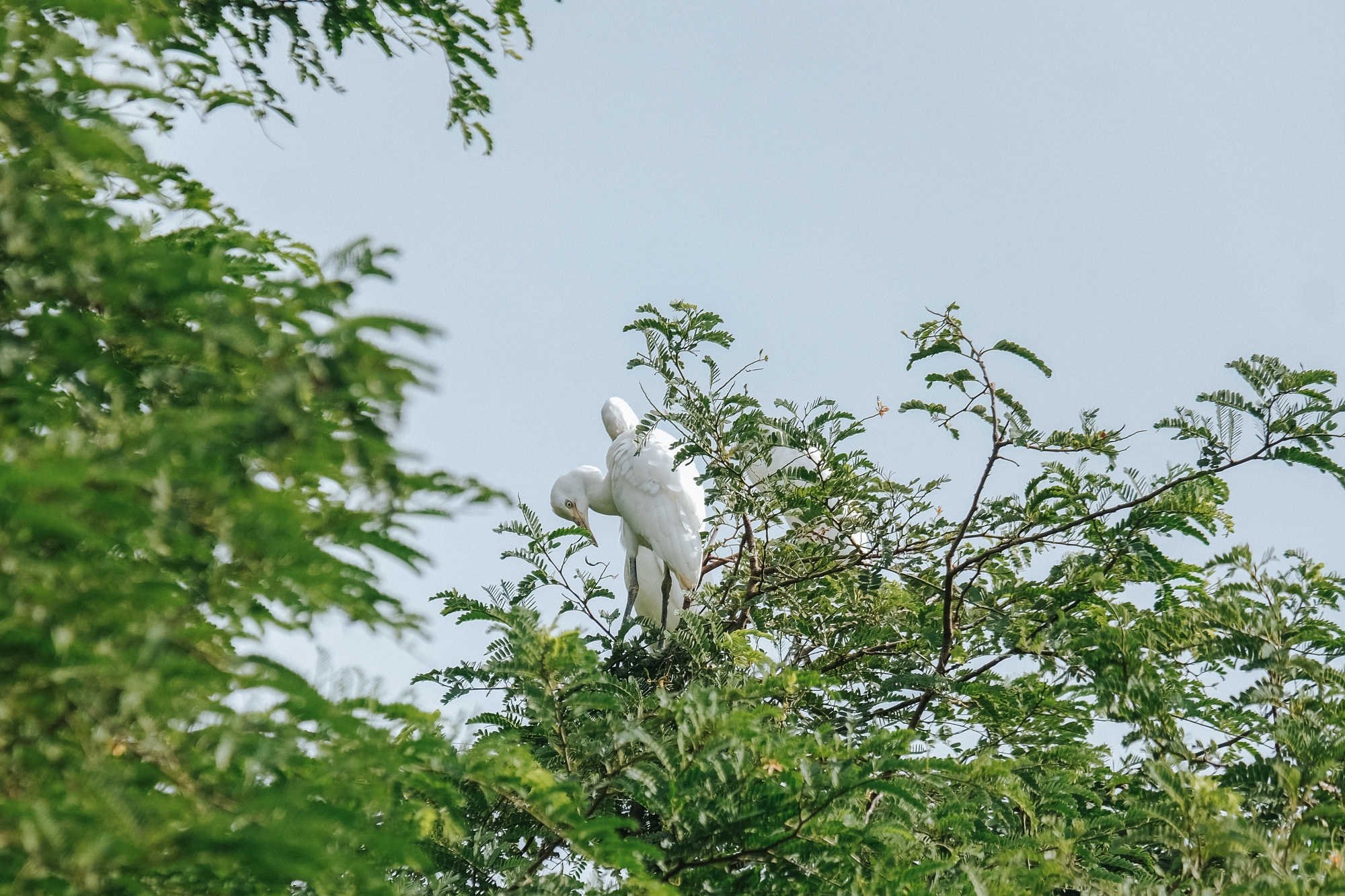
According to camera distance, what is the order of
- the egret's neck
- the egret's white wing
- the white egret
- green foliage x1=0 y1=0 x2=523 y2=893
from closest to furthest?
1. green foliage x1=0 y1=0 x2=523 y2=893
2. the egret's white wing
3. the egret's neck
4. the white egret

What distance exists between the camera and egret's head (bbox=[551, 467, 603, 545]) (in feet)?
19.7

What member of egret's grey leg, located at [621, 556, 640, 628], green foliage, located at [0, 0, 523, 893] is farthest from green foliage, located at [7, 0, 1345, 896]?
egret's grey leg, located at [621, 556, 640, 628]

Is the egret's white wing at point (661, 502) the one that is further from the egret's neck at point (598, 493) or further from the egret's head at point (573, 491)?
the egret's head at point (573, 491)

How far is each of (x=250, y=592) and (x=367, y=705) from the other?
0.41 meters

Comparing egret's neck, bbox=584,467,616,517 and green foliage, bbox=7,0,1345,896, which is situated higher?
egret's neck, bbox=584,467,616,517

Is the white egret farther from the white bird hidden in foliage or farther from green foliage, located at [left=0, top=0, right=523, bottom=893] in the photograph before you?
green foliage, located at [left=0, top=0, right=523, bottom=893]

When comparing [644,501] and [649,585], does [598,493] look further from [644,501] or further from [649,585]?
[649,585]

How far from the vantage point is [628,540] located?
19.4 ft

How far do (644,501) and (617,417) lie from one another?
0.76 metres

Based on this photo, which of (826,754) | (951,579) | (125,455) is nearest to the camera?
(125,455)

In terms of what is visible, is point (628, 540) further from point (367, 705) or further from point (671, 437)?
point (367, 705)

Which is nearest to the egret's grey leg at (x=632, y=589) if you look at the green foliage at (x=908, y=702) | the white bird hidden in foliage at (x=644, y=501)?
the white bird hidden in foliage at (x=644, y=501)

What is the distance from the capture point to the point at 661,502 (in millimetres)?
5441

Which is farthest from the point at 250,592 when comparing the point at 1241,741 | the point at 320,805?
the point at 1241,741
